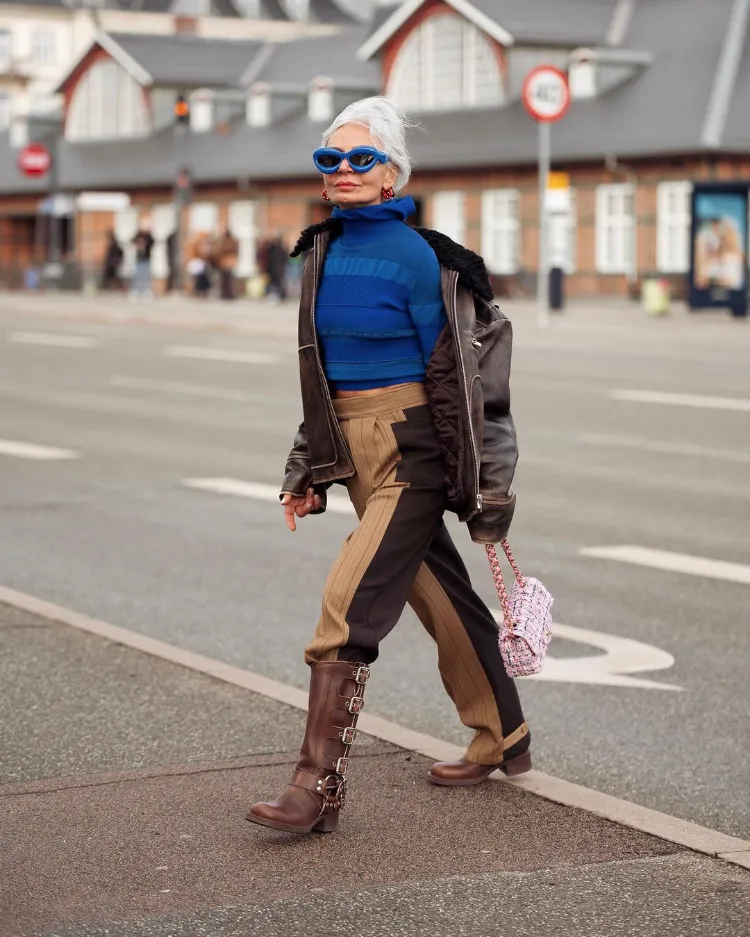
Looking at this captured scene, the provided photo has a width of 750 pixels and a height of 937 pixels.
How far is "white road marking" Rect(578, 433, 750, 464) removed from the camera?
49.8 ft

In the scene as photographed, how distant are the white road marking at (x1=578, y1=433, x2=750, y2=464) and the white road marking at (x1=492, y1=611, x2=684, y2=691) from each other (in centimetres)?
676

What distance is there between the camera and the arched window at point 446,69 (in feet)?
170

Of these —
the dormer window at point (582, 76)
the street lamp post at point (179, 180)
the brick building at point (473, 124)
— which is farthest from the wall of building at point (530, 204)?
the street lamp post at point (179, 180)

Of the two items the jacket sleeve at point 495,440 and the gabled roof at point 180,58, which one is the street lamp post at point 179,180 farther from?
the jacket sleeve at point 495,440

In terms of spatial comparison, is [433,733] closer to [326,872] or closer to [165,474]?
Result: [326,872]

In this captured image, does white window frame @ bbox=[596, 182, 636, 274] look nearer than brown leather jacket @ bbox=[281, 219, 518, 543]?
No

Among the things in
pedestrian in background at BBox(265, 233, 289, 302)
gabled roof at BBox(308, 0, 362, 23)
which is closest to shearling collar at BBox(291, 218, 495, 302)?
pedestrian in background at BBox(265, 233, 289, 302)

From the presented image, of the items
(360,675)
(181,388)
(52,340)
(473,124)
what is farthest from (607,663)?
(473,124)

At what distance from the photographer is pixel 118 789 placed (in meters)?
5.54

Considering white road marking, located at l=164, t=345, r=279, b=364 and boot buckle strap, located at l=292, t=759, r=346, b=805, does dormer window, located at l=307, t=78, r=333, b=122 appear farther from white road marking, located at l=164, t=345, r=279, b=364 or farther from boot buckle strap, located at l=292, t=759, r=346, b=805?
boot buckle strap, located at l=292, t=759, r=346, b=805

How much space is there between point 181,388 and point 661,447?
770cm

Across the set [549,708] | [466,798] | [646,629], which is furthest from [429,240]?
[646,629]

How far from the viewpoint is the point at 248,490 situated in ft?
43.4

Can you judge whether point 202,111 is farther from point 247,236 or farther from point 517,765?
point 517,765
